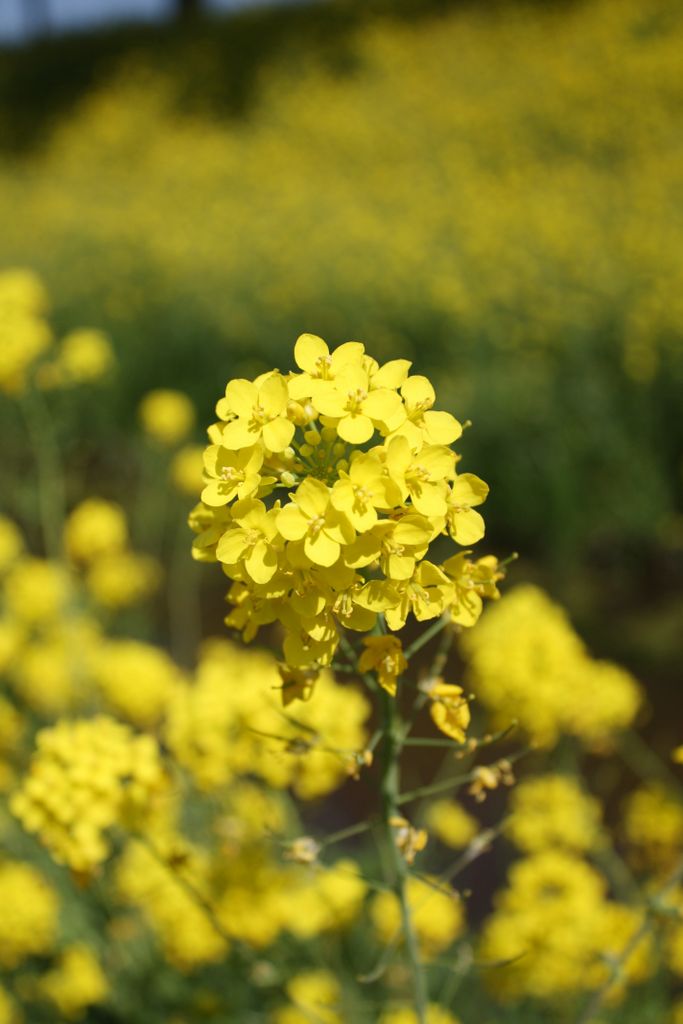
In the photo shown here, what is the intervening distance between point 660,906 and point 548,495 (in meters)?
4.85

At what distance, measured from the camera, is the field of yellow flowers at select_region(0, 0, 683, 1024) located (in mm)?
1245

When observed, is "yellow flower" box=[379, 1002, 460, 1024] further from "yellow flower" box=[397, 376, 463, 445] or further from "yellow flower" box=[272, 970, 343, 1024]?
"yellow flower" box=[397, 376, 463, 445]

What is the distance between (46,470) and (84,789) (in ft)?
14.7

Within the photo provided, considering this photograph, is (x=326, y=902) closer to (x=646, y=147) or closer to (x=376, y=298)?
(x=376, y=298)

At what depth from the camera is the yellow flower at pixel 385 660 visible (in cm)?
120

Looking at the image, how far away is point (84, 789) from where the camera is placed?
5.66 ft

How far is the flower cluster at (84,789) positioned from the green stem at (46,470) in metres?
1.25

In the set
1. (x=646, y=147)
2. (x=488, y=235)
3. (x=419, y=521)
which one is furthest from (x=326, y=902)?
(x=646, y=147)

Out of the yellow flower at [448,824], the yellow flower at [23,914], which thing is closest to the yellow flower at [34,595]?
the yellow flower at [23,914]

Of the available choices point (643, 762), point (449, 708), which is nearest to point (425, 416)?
point (449, 708)

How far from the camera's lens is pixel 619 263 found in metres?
8.99

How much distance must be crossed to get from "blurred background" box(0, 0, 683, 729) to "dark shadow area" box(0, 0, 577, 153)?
0.25 ft

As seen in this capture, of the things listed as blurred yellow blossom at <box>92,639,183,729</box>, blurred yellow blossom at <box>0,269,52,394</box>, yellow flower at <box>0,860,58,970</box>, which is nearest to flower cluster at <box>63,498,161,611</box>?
blurred yellow blossom at <box>92,639,183,729</box>

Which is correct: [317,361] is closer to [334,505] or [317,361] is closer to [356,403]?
[356,403]
